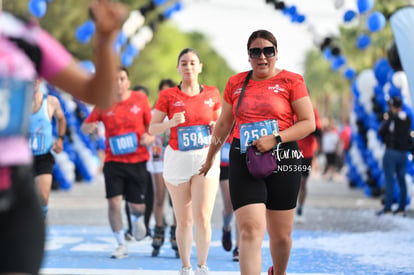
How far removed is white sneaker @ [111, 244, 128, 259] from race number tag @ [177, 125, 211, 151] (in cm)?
198

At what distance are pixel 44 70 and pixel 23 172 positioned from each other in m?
0.43

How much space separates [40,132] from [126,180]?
4.96 feet

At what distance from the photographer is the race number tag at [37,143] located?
7.74m

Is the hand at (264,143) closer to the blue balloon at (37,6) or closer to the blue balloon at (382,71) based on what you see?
the blue balloon at (382,71)

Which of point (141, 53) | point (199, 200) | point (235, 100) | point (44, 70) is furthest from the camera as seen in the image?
point (141, 53)

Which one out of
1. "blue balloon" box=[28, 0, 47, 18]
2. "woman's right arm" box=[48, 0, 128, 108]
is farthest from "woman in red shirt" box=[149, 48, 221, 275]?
"blue balloon" box=[28, 0, 47, 18]

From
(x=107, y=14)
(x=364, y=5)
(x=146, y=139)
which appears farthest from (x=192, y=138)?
(x=364, y=5)

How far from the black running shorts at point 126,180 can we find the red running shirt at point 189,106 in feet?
5.45

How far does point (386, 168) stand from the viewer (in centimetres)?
1378

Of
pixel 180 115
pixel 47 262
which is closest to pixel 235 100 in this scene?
pixel 180 115

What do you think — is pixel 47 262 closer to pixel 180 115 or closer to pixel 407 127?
pixel 180 115

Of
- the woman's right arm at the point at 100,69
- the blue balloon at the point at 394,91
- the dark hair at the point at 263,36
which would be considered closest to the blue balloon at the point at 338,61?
the blue balloon at the point at 394,91

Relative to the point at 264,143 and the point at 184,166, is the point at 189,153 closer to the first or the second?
the point at 184,166

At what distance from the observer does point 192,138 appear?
7145mm
